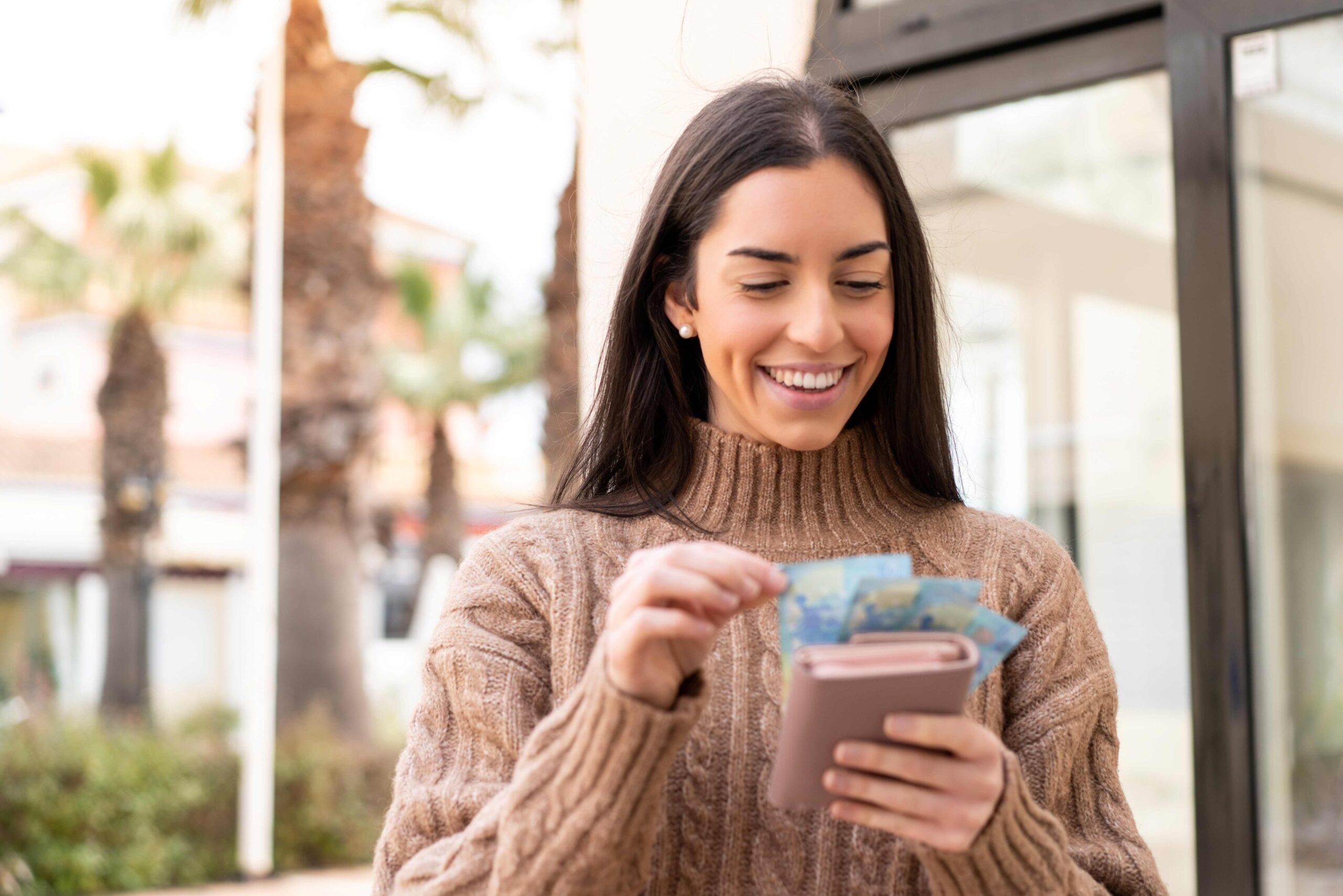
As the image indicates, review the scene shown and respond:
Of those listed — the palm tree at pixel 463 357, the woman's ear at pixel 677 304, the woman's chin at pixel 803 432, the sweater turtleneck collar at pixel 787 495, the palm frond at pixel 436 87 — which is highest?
the palm frond at pixel 436 87

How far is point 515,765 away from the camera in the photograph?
1.67 m

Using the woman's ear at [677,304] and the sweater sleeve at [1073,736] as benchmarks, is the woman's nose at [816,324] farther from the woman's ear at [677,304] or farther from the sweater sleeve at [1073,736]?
the sweater sleeve at [1073,736]

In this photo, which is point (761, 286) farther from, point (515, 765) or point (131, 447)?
point (131, 447)

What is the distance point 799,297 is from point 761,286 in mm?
52

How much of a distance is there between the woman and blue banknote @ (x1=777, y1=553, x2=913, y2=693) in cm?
3

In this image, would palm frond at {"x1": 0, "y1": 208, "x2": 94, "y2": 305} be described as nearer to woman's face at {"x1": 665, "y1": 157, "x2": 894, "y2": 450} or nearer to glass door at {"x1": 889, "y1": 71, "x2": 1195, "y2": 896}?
glass door at {"x1": 889, "y1": 71, "x2": 1195, "y2": 896}

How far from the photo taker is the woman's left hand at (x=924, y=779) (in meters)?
1.33

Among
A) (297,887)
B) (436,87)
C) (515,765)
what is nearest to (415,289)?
(436,87)

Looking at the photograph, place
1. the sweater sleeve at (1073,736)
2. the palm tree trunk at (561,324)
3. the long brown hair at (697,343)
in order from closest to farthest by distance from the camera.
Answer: the sweater sleeve at (1073,736)
the long brown hair at (697,343)
the palm tree trunk at (561,324)

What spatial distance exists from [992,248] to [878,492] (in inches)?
96.9

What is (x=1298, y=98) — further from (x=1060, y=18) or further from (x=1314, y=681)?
(x=1314, y=681)

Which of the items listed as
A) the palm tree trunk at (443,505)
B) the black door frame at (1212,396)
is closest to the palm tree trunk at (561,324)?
the black door frame at (1212,396)

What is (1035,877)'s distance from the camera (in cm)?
148

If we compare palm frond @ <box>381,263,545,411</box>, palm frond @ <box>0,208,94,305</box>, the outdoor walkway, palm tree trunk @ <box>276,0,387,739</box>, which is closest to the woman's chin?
the outdoor walkway
